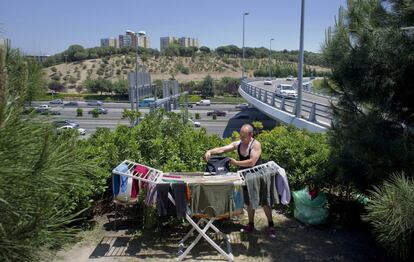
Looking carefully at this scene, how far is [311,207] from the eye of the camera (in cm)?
548

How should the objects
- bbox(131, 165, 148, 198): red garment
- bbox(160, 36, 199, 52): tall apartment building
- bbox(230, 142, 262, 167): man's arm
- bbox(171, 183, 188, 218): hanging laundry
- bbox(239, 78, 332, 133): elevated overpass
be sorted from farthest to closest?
bbox(160, 36, 199, 52): tall apartment building, bbox(239, 78, 332, 133): elevated overpass, bbox(230, 142, 262, 167): man's arm, bbox(131, 165, 148, 198): red garment, bbox(171, 183, 188, 218): hanging laundry

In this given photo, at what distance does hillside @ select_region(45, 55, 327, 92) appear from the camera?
11360cm

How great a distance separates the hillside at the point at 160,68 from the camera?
4472 inches

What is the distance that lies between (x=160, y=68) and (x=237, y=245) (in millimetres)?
119724

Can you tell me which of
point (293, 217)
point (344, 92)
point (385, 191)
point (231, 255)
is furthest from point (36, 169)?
point (293, 217)

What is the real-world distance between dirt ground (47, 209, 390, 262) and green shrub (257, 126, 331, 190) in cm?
67

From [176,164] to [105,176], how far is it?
1.04m

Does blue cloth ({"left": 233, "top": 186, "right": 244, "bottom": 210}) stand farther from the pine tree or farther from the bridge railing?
the bridge railing

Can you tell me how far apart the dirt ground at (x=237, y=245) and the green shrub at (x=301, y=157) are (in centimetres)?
67

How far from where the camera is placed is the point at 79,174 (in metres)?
2.06

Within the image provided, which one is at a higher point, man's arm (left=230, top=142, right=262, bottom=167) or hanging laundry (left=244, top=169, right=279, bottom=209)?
man's arm (left=230, top=142, right=262, bottom=167)

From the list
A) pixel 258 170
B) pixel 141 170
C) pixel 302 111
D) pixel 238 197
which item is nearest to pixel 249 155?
pixel 258 170

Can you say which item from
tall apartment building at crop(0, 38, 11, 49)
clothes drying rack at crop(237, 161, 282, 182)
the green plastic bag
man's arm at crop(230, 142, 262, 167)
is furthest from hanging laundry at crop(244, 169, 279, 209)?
tall apartment building at crop(0, 38, 11, 49)

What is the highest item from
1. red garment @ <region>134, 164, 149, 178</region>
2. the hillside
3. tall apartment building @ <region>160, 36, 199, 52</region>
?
tall apartment building @ <region>160, 36, 199, 52</region>
